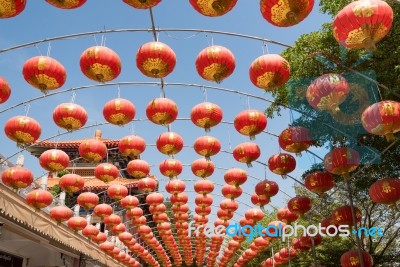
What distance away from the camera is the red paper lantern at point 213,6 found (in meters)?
4.54

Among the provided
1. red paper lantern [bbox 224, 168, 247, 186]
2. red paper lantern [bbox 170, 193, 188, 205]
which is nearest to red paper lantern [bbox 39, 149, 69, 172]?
red paper lantern [bbox 224, 168, 247, 186]

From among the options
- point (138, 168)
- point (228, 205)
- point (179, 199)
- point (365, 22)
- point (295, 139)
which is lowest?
point (365, 22)

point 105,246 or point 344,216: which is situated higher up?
point 105,246

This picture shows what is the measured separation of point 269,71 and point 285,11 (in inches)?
60.9

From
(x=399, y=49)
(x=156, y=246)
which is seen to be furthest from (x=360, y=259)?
(x=156, y=246)

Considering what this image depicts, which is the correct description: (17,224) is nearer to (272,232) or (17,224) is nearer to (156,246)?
(272,232)

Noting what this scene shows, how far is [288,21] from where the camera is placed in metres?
4.74

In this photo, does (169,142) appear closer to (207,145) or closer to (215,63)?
(207,145)

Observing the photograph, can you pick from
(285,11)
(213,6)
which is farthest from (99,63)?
(285,11)

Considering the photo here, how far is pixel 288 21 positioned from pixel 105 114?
4212 mm

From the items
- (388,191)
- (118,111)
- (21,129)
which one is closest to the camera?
(388,191)

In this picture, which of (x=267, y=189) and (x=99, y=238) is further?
(x=99, y=238)

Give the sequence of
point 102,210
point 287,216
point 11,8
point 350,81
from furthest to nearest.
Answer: point 102,210 < point 287,216 < point 350,81 < point 11,8

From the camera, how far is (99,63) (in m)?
6.11
